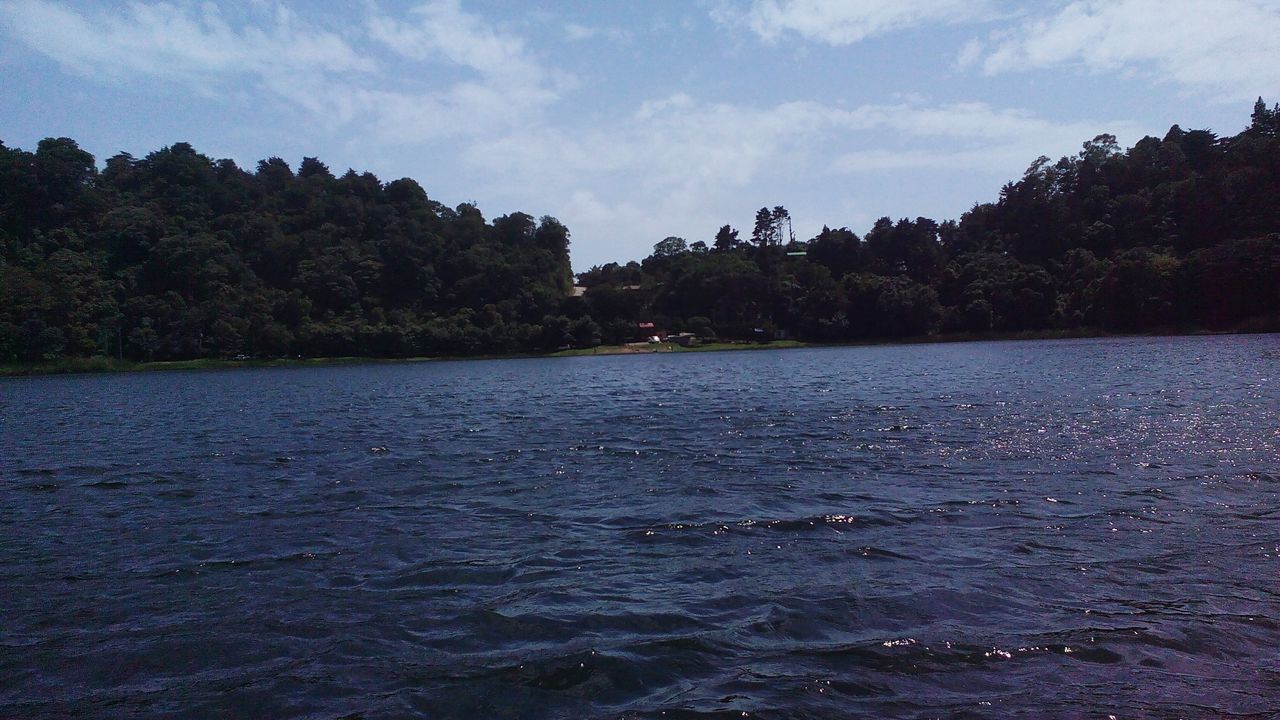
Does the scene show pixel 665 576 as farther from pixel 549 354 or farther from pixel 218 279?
pixel 218 279

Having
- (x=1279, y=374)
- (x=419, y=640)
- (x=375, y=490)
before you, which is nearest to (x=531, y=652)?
(x=419, y=640)

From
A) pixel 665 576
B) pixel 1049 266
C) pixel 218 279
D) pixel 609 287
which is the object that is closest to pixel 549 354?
pixel 609 287

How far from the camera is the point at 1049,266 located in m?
154

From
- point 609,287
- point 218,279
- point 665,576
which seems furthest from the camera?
point 609,287

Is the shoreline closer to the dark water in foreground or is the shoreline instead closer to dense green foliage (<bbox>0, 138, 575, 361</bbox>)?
dense green foliage (<bbox>0, 138, 575, 361</bbox>)

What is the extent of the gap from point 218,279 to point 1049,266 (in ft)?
543

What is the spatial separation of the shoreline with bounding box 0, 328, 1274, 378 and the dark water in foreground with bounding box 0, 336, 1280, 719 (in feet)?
370

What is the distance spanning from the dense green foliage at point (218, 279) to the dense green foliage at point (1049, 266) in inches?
1022

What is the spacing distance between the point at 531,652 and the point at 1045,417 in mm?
25577

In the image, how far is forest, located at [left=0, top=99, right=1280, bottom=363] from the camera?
12400cm

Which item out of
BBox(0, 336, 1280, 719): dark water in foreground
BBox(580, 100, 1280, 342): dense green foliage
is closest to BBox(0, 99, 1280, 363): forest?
BBox(580, 100, 1280, 342): dense green foliage

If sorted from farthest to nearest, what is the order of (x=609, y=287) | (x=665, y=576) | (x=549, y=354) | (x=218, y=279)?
(x=609, y=287) → (x=218, y=279) → (x=549, y=354) → (x=665, y=576)

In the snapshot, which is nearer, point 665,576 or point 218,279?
point 665,576

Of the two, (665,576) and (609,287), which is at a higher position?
(609,287)
